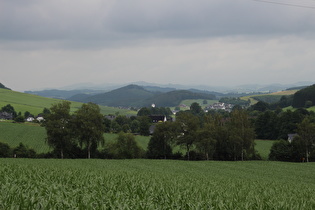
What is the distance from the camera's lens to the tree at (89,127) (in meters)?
68.9

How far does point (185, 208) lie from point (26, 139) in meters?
91.3

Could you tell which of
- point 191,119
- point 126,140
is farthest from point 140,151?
point 191,119

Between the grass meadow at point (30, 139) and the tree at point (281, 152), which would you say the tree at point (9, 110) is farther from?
the tree at point (281, 152)

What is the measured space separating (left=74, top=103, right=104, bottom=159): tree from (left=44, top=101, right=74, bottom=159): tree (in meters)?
1.94

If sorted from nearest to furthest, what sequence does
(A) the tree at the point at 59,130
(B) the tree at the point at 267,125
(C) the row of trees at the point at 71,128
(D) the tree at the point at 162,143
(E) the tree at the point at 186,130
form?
(A) the tree at the point at 59,130, (C) the row of trees at the point at 71,128, (E) the tree at the point at 186,130, (D) the tree at the point at 162,143, (B) the tree at the point at 267,125

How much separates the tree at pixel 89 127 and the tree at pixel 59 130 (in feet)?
6.38

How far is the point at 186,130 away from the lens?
2970 inches

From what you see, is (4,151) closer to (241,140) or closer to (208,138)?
(208,138)

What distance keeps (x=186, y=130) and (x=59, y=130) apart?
94.0 ft

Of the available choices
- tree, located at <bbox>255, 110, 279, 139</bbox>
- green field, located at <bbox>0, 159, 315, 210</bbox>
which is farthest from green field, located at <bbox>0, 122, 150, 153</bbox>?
green field, located at <bbox>0, 159, 315, 210</bbox>

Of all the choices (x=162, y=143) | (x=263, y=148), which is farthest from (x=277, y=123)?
(x=162, y=143)

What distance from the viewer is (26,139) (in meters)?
92.6

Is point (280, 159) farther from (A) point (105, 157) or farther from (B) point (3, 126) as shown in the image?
(B) point (3, 126)

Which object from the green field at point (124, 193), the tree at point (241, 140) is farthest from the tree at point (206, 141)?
the green field at point (124, 193)
